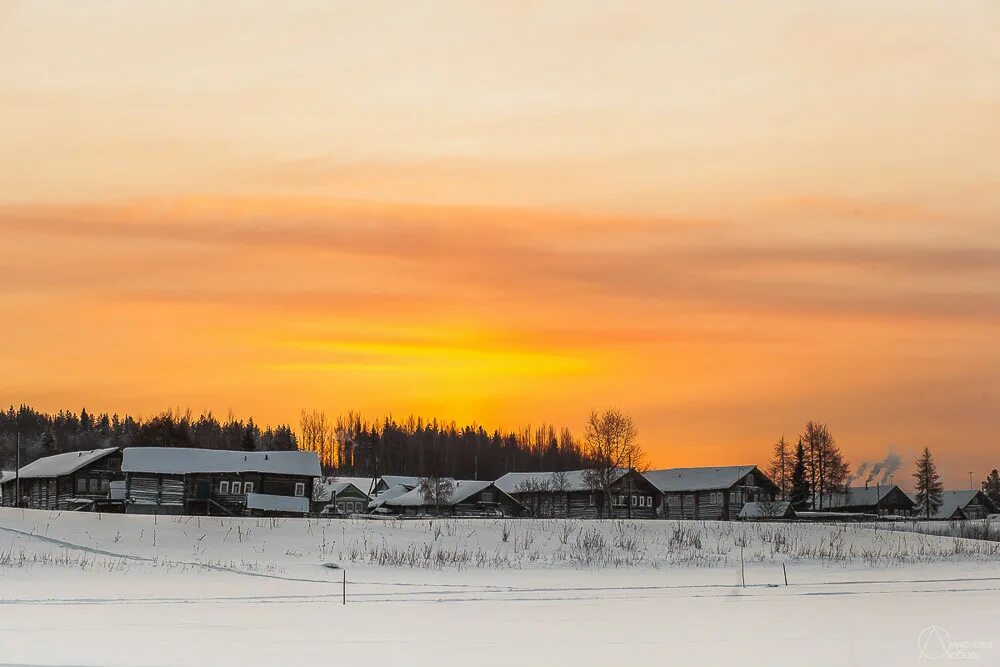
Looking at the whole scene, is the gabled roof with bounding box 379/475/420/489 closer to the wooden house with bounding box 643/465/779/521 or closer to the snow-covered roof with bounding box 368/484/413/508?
the snow-covered roof with bounding box 368/484/413/508

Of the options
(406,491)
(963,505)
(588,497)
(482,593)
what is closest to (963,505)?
(963,505)

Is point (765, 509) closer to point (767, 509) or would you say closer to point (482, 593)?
point (767, 509)

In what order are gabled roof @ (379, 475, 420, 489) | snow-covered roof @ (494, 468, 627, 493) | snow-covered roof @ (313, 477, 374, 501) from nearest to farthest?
snow-covered roof @ (494, 468, 627, 493) < snow-covered roof @ (313, 477, 374, 501) < gabled roof @ (379, 475, 420, 489)

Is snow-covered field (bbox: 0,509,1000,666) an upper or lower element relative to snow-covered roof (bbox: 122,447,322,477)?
lower

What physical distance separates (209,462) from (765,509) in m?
57.8

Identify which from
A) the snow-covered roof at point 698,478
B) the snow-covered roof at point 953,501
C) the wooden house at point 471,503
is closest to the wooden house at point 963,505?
the snow-covered roof at point 953,501

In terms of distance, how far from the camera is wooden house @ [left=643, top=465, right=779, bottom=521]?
423ft

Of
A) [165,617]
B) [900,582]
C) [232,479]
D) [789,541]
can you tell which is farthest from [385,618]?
[232,479]

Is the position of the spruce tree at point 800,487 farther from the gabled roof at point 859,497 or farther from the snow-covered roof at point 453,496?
the snow-covered roof at point 453,496

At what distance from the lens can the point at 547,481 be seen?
129125 mm

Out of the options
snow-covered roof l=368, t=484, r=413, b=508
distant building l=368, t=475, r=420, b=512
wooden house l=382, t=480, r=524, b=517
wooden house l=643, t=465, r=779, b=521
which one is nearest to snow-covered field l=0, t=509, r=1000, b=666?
wooden house l=643, t=465, r=779, b=521

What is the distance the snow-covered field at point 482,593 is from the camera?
25.1 meters

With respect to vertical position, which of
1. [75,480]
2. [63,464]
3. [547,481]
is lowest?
[547,481]

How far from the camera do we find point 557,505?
126500mm
